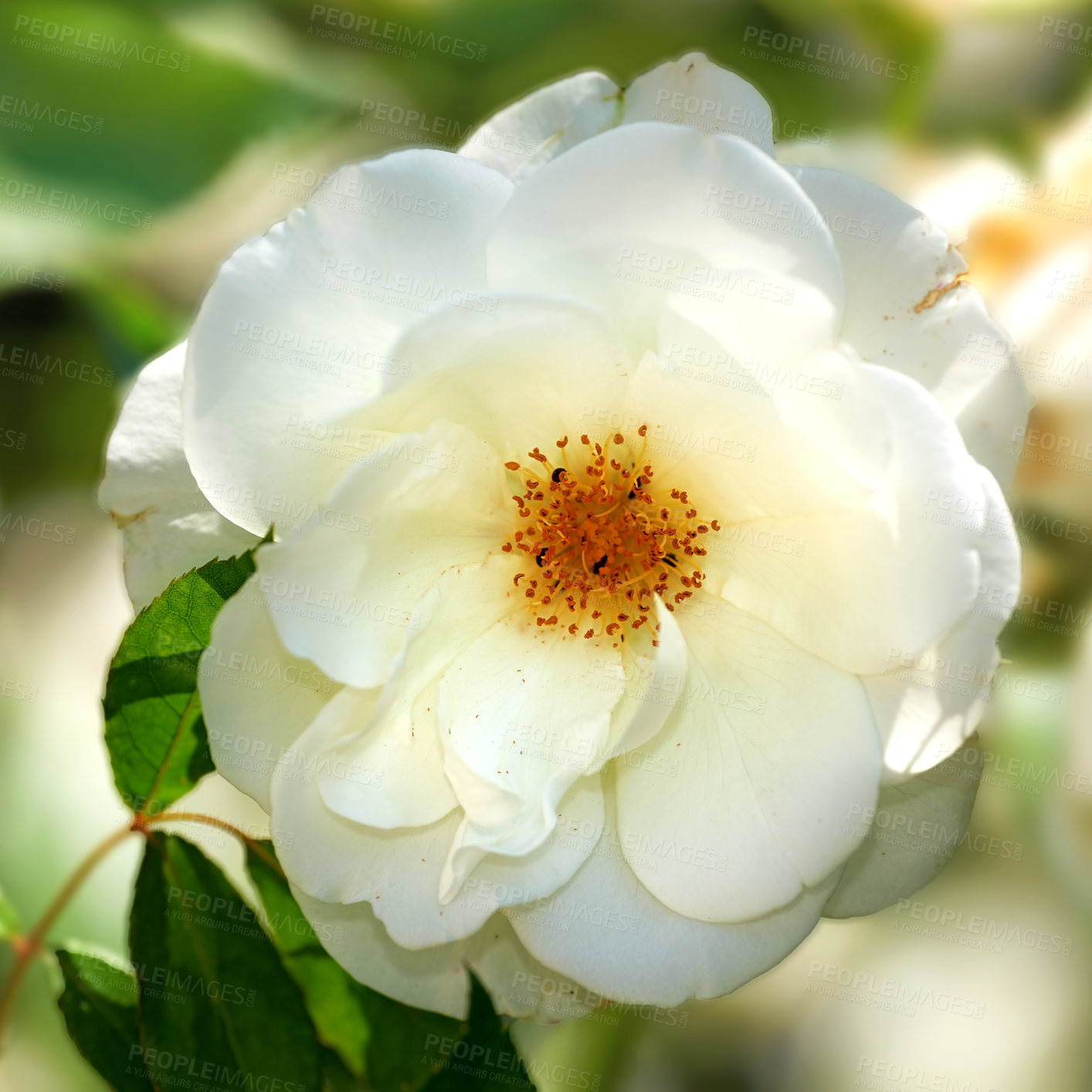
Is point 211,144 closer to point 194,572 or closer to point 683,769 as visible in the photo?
point 194,572

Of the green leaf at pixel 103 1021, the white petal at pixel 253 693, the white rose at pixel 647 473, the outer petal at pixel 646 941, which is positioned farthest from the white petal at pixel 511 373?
the green leaf at pixel 103 1021

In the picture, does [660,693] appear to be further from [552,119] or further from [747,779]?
[552,119]

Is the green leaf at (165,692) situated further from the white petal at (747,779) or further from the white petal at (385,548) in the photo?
the white petal at (747,779)


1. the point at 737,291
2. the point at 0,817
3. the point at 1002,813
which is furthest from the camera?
the point at 0,817

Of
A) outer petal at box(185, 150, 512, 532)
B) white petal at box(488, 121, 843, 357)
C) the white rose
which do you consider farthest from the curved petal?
white petal at box(488, 121, 843, 357)

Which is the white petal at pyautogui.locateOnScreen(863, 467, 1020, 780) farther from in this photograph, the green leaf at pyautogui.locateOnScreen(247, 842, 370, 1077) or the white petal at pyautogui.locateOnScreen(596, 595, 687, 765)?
the green leaf at pyautogui.locateOnScreen(247, 842, 370, 1077)

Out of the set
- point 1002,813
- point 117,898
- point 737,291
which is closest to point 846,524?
point 737,291

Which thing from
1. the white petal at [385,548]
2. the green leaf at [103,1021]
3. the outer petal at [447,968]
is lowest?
the green leaf at [103,1021]
